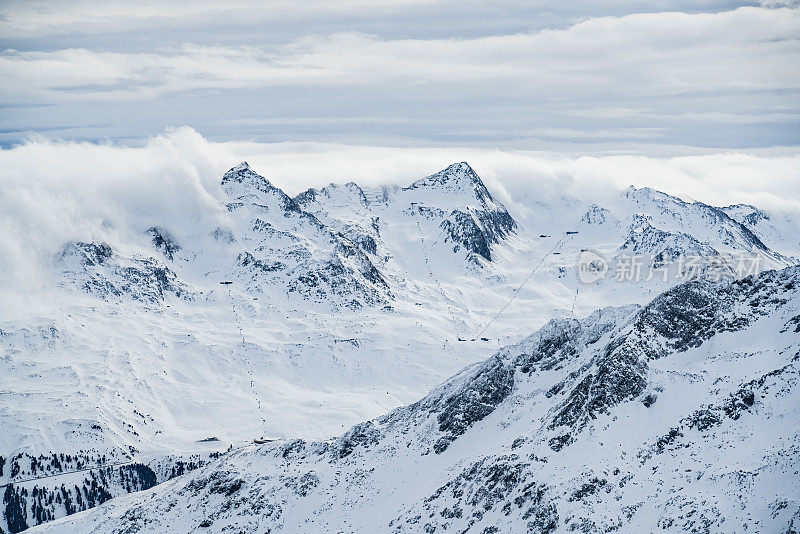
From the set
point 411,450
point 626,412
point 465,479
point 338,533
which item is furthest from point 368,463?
point 626,412

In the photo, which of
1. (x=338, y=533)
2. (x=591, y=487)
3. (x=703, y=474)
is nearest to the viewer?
→ (x=703, y=474)

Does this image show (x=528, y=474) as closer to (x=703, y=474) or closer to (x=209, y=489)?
(x=703, y=474)

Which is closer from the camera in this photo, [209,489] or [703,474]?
[703,474]

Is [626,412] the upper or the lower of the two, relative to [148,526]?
upper

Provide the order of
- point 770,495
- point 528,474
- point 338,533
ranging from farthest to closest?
point 338,533, point 528,474, point 770,495

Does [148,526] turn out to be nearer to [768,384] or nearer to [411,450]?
[411,450]

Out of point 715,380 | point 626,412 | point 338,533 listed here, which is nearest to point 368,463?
point 338,533

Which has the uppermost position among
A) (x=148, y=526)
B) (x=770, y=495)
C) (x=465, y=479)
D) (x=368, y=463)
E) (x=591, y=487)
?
(x=770, y=495)
